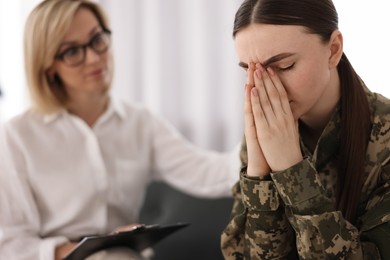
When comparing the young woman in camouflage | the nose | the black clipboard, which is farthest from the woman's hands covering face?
the nose

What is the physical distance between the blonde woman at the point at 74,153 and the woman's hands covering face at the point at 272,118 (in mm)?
529

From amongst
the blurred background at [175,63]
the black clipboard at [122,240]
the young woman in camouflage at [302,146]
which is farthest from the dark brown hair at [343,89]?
the blurred background at [175,63]

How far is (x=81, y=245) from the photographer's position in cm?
127

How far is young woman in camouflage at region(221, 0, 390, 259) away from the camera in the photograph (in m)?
1.02

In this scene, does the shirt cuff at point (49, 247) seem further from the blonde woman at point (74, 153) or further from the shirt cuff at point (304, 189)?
the shirt cuff at point (304, 189)

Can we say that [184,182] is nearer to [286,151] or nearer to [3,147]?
[3,147]

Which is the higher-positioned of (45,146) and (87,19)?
(87,19)

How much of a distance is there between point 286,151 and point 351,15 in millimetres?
1090

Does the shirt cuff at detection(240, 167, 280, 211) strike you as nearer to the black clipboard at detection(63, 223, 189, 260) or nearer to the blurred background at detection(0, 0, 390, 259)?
the black clipboard at detection(63, 223, 189, 260)

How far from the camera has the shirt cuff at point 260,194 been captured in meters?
1.10

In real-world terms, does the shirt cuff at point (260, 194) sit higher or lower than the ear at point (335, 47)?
lower

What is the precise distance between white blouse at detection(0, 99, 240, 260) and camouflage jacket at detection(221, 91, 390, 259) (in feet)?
1.44

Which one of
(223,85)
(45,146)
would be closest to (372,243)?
(45,146)

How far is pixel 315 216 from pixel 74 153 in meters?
0.83
